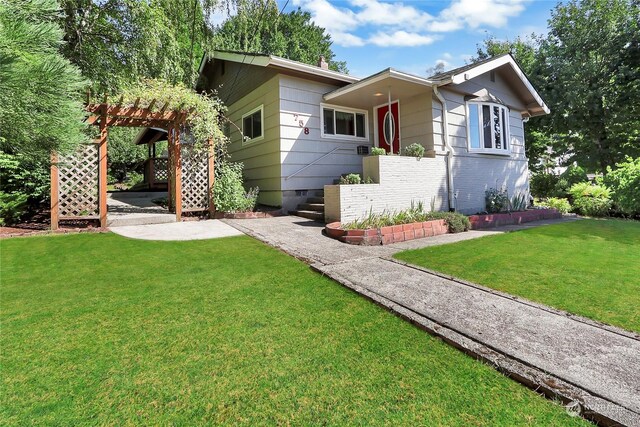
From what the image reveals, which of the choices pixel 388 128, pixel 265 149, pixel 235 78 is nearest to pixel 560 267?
pixel 388 128

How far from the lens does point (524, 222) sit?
9180mm

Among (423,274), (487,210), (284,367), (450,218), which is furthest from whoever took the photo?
(487,210)

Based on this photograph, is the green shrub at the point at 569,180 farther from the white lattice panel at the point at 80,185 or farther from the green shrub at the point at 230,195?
the white lattice panel at the point at 80,185

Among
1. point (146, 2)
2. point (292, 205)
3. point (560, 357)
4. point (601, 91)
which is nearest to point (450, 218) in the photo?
point (292, 205)

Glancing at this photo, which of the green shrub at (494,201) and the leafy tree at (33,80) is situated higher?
the leafy tree at (33,80)

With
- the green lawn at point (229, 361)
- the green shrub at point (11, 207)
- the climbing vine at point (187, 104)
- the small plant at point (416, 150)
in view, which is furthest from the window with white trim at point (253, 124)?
the green lawn at point (229, 361)

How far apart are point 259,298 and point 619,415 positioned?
2.68 m

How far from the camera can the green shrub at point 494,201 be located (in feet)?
32.4

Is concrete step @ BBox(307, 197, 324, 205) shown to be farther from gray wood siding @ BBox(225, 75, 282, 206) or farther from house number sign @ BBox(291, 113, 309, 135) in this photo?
house number sign @ BBox(291, 113, 309, 135)

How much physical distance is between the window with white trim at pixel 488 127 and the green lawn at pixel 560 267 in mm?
4112

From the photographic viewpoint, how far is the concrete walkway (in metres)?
1.80

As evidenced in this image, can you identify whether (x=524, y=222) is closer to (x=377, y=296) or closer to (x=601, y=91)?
(x=377, y=296)

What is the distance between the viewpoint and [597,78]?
15.3m

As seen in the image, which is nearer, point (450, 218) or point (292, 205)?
point (450, 218)
